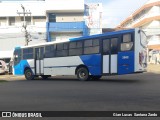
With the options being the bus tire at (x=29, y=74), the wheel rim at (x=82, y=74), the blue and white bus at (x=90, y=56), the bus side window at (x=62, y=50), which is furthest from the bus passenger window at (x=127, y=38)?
the bus tire at (x=29, y=74)

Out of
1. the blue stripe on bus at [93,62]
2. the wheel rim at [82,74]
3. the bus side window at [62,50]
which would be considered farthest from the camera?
the bus side window at [62,50]

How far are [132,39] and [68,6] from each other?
99.9 feet

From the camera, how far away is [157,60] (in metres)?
47.3

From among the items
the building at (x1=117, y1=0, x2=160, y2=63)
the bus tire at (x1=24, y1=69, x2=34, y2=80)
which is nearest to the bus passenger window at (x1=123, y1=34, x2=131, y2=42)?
the bus tire at (x1=24, y1=69, x2=34, y2=80)

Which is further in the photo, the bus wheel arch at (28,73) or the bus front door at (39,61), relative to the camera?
the bus wheel arch at (28,73)

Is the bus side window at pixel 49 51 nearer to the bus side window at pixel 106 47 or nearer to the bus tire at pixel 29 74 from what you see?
the bus tire at pixel 29 74

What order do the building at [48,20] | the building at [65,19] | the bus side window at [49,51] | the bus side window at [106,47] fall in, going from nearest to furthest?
the bus side window at [106,47] < the bus side window at [49,51] < the building at [65,19] < the building at [48,20]

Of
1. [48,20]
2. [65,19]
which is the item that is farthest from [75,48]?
[48,20]

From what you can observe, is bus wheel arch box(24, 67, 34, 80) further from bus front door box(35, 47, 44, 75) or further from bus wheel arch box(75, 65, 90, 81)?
bus wheel arch box(75, 65, 90, 81)

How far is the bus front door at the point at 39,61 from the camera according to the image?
893 inches

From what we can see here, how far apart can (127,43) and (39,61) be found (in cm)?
819

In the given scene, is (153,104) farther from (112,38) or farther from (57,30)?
(57,30)

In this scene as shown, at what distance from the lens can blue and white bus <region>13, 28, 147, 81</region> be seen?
17.2 m

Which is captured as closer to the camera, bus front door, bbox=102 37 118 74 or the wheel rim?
bus front door, bbox=102 37 118 74
